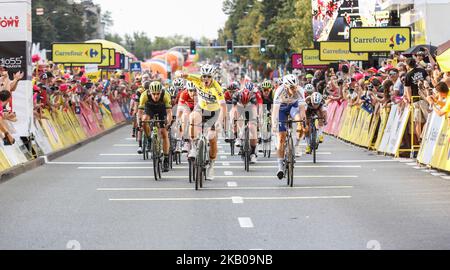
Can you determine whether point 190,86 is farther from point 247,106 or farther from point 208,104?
point 247,106

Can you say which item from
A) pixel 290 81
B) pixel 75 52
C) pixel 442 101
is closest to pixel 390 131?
pixel 442 101

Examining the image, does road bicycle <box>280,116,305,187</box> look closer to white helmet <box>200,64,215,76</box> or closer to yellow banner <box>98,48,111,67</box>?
white helmet <box>200,64,215,76</box>

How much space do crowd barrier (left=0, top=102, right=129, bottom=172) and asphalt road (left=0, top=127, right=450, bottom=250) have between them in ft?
1.91

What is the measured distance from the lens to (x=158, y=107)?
20859 millimetres

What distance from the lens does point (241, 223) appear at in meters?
12.9

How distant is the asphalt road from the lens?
11.4 metres

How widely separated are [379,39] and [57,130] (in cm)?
1497

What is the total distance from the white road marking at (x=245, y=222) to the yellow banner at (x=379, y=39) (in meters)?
26.9

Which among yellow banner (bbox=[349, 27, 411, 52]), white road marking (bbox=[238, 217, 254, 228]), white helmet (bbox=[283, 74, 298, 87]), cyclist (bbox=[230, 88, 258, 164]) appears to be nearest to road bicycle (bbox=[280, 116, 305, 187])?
white helmet (bbox=[283, 74, 298, 87])

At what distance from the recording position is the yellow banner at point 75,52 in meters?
48.8

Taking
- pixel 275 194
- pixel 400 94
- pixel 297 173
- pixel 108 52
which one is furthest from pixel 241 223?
pixel 108 52

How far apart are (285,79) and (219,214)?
5.20m

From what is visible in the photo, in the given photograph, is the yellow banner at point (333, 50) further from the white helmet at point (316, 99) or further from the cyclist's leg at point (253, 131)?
the cyclist's leg at point (253, 131)

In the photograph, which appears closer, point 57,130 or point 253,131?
point 253,131
